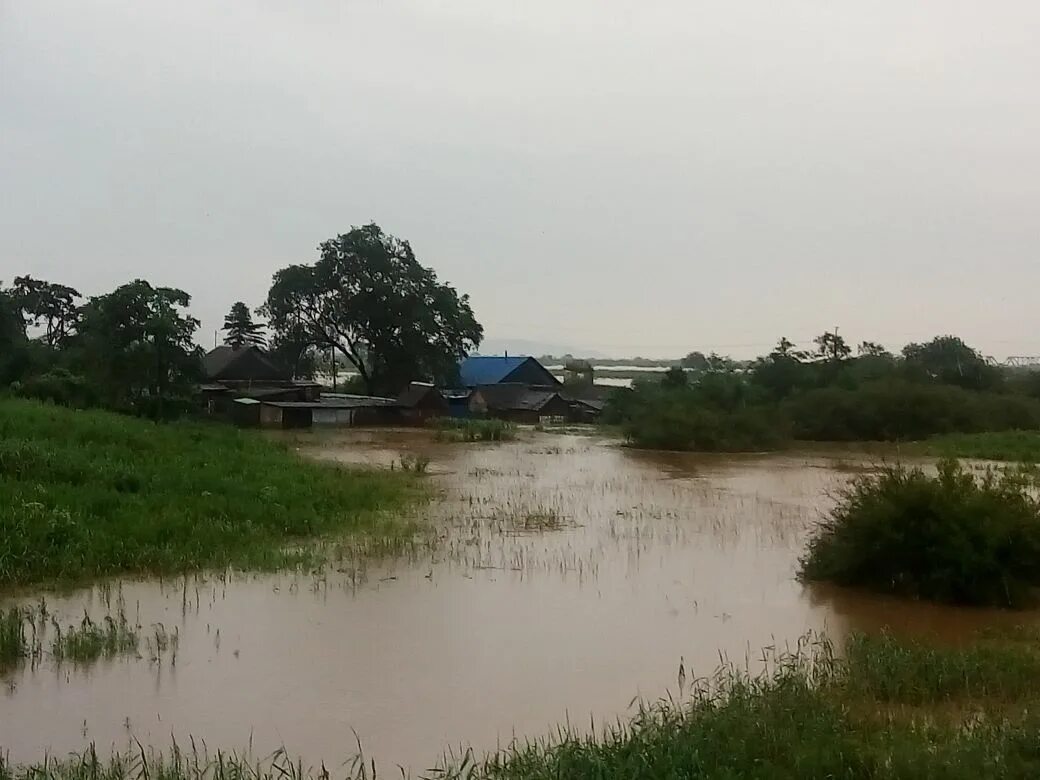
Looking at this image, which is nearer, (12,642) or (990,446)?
(12,642)

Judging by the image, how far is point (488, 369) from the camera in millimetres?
50312

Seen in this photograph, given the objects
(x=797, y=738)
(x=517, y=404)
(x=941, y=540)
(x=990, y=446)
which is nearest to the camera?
(x=797, y=738)

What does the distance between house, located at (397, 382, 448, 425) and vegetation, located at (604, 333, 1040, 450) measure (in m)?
7.61

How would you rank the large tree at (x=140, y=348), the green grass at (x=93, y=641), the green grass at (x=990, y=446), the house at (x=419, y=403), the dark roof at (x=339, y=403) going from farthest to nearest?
the house at (x=419, y=403) → the dark roof at (x=339, y=403) → the large tree at (x=140, y=348) → the green grass at (x=990, y=446) → the green grass at (x=93, y=641)

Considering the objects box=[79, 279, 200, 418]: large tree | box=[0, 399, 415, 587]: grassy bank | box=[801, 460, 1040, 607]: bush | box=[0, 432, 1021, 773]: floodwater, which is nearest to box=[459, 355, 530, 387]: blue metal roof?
box=[79, 279, 200, 418]: large tree

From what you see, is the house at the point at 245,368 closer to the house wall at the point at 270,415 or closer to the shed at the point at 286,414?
the shed at the point at 286,414

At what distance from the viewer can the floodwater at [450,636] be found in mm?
5562

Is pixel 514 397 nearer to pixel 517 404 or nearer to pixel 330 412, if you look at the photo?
pixel 517 404

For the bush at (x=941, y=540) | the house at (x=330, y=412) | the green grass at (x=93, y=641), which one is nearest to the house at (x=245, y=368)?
the house at (x=330, y=412)

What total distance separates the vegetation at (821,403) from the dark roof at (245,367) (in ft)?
48.7

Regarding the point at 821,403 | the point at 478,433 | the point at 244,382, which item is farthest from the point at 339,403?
the point at 821,403

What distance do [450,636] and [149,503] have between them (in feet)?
18.1

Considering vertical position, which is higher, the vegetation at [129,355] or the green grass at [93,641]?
the vegetation at [129,355]

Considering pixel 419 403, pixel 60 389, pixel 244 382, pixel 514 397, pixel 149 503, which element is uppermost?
pixel 244 382
